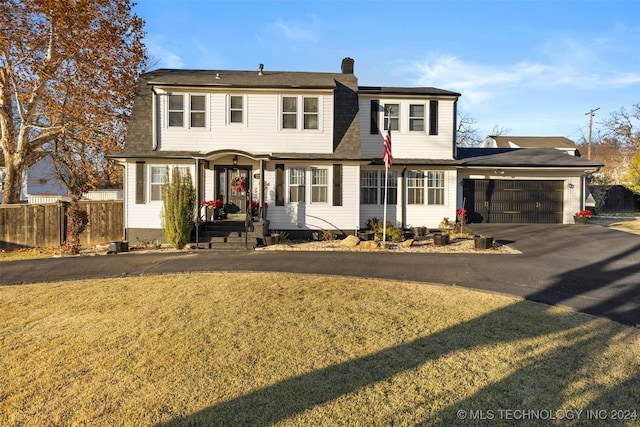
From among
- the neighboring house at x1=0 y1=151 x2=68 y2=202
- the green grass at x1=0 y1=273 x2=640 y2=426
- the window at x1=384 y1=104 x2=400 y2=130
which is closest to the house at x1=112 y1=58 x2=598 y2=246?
the window at x1=384 y1=104 x2=400 y2=130

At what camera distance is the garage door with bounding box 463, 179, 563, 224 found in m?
17.0

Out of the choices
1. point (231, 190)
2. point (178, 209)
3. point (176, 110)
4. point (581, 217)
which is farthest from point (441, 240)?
point (176, 110)

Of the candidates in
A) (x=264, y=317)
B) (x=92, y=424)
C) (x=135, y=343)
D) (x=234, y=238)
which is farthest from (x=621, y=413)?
(x=234, y=238)

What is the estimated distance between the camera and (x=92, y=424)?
9.71 ft

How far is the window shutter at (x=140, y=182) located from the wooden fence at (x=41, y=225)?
162 cm

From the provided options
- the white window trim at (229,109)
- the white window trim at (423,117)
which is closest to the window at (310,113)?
the white window trim at (229,109)

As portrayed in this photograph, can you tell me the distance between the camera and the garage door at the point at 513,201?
17016 mm

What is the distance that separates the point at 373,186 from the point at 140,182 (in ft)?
31.8

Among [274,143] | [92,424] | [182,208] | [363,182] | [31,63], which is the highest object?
[31,63]

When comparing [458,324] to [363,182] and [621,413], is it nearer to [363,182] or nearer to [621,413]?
[621,413]

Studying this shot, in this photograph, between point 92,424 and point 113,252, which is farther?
point 113,252

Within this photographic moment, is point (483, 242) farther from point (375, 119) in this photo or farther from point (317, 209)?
point (375, 119)

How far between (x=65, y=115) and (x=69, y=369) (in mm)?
17019

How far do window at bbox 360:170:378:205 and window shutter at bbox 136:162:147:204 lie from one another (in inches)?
356
